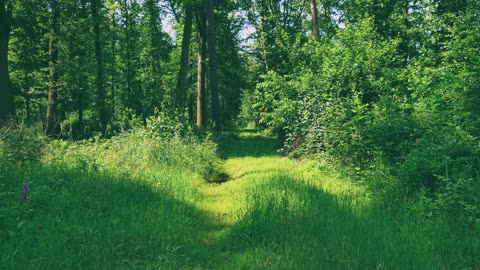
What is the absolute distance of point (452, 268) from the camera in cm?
357

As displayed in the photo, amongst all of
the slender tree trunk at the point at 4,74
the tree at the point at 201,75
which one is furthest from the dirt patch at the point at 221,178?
the slender tree trunk at the point at 4,74

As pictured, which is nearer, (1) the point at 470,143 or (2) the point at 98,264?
(2) the point at 98,264

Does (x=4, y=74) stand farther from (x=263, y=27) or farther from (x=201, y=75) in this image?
(x=263, y=27)

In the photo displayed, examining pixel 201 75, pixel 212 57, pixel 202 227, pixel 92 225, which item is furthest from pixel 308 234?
pixel 201 75

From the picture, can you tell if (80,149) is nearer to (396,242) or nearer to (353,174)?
(353,174)

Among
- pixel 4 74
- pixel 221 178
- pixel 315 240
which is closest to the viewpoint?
pixel 315 240

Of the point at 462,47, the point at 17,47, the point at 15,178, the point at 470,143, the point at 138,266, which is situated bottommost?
the point at 138,266

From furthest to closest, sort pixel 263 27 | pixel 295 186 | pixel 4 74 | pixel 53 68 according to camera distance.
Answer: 1. pixel 263 27
2. pixel 53 68
3. pixel 4 74
4. pixel 295 186

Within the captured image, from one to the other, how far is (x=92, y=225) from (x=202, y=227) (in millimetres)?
1628

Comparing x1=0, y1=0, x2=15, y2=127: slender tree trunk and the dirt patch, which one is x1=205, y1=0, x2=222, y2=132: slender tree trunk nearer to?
the dirt patch

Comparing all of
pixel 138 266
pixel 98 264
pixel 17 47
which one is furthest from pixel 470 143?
pixel 17 47

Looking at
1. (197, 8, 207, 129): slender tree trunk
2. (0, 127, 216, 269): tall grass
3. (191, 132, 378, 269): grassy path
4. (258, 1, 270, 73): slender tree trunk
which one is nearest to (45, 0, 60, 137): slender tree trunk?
(197, 8, 207, 129): slender tree trunk

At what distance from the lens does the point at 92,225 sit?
15.0 feet

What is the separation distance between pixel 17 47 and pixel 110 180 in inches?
1100
